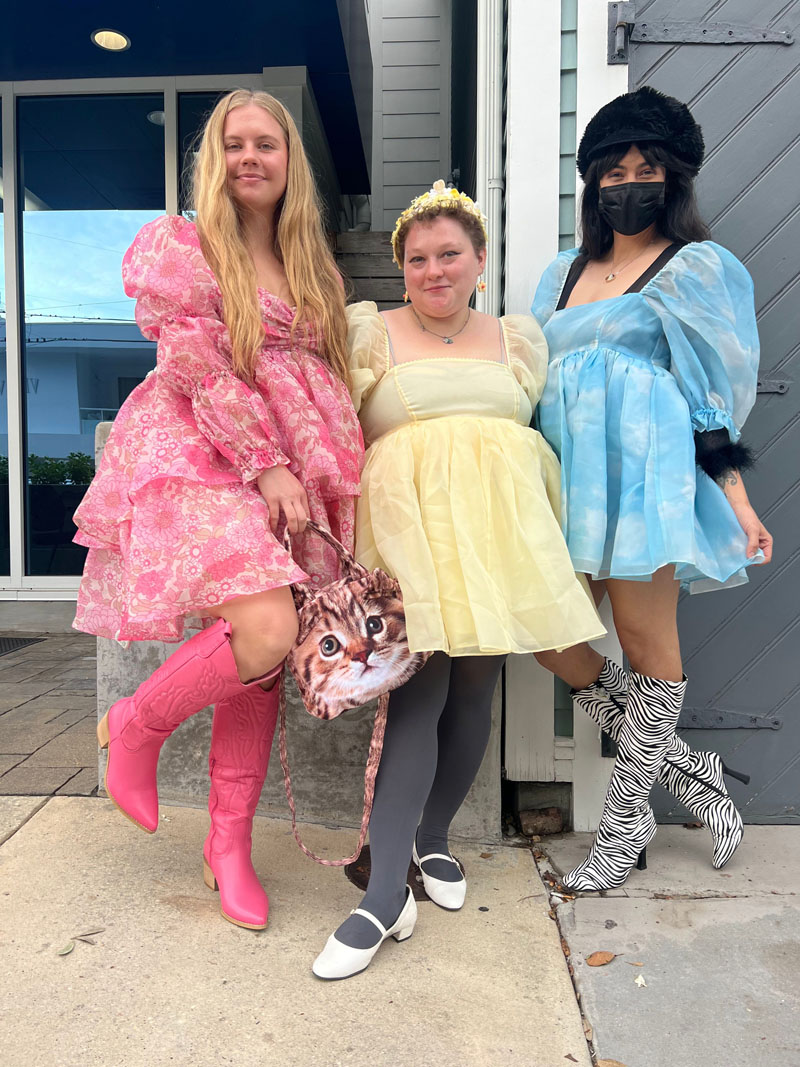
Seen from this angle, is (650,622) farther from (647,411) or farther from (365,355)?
(365,355)

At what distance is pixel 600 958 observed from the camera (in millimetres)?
1801

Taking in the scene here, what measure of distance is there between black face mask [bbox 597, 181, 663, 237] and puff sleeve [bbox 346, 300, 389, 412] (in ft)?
2.20

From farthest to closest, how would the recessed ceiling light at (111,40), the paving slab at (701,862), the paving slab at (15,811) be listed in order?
1. the recessed ceiling light at (111,40)
2. the paving slab at (15,811)
3. the paving slab at (701,862)

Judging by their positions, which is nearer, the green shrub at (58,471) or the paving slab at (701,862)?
the paving slab at (701,862)

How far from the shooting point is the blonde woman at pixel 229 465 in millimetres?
1661

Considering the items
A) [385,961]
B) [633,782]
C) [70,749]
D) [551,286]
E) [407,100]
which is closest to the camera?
[385,961]

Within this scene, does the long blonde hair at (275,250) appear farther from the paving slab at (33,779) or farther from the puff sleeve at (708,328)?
the paving slab at (33,779)

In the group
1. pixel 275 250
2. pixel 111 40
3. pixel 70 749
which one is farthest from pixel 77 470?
pixel 275 250

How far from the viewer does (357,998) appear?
5.32 feet

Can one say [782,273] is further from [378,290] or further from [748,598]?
[378,290]

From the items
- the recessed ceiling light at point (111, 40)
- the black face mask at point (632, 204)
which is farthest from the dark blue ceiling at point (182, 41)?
the black face mask at point (632, 204)

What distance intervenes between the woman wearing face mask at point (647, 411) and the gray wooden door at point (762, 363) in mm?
486

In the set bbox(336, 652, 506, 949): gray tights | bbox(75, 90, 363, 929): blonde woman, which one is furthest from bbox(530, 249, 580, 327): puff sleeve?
bbox(336, 652, 506, 949): gray tights

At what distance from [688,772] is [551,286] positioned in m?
1.45
